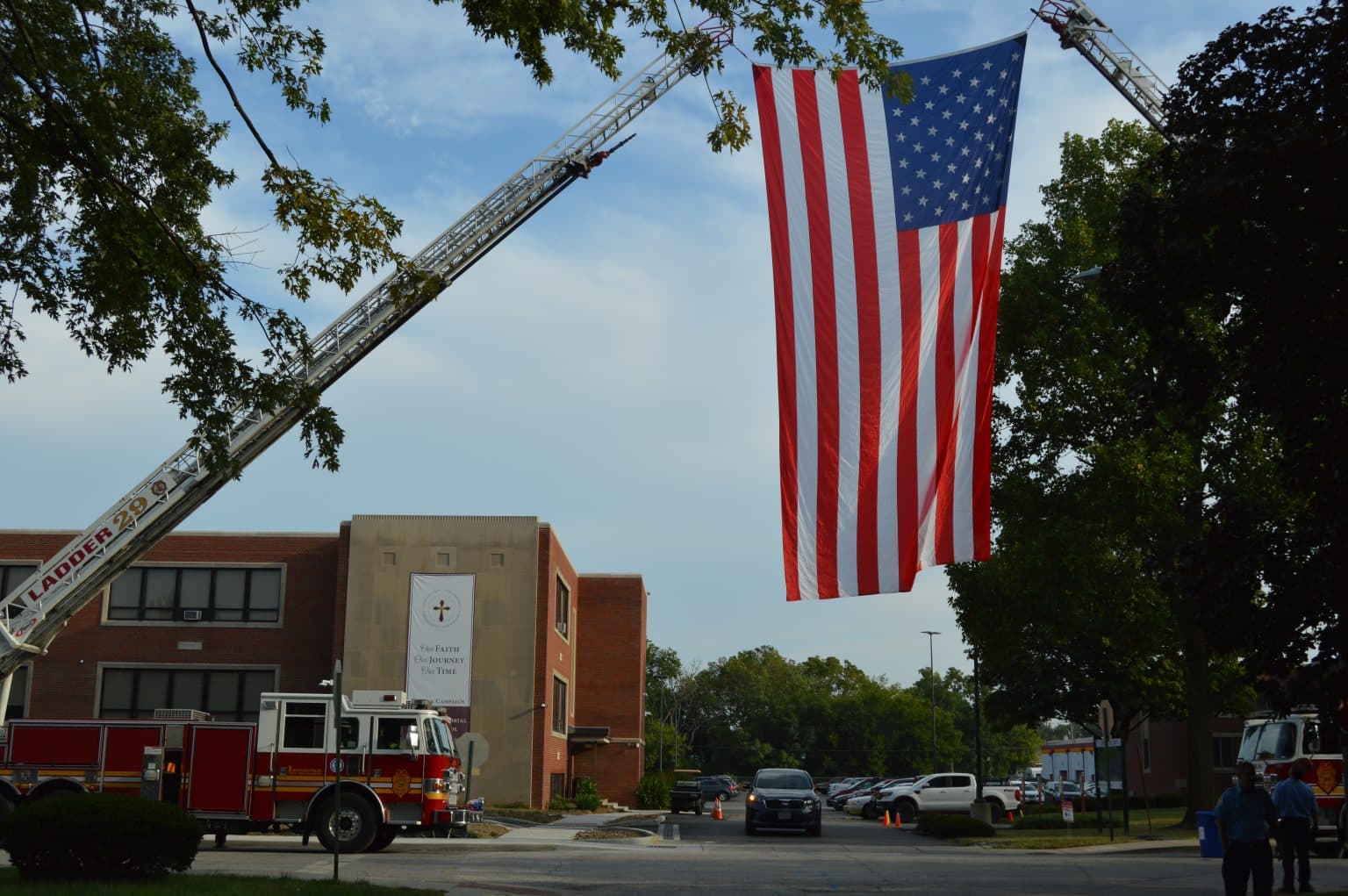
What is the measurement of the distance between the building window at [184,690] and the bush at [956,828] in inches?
905

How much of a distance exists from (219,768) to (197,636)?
22.8 m

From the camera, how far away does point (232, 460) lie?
549 inches

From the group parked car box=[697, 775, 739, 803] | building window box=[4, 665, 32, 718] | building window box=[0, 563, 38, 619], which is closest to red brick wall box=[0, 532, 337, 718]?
building window box=[0, 563, 38, 619]

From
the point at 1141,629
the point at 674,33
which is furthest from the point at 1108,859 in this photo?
the point at 674,33

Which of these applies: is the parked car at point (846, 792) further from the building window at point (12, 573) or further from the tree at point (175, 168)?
the tree at point (175, 168)

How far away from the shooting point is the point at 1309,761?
23.7 m

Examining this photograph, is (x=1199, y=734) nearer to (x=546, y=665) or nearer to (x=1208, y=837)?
(x=1208, y=837)

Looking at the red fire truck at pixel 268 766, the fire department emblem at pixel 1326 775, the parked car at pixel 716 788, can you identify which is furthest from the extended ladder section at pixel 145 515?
the parked car at pixel 716 788

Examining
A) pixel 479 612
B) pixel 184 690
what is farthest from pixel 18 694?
pixel 479 612

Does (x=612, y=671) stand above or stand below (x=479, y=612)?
below

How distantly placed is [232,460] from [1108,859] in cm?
1722

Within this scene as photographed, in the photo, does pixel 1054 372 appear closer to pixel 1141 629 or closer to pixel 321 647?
pixel 1141 629

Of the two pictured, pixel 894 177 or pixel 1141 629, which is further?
pixel 1141 629

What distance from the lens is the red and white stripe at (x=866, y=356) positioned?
50.4 ft
